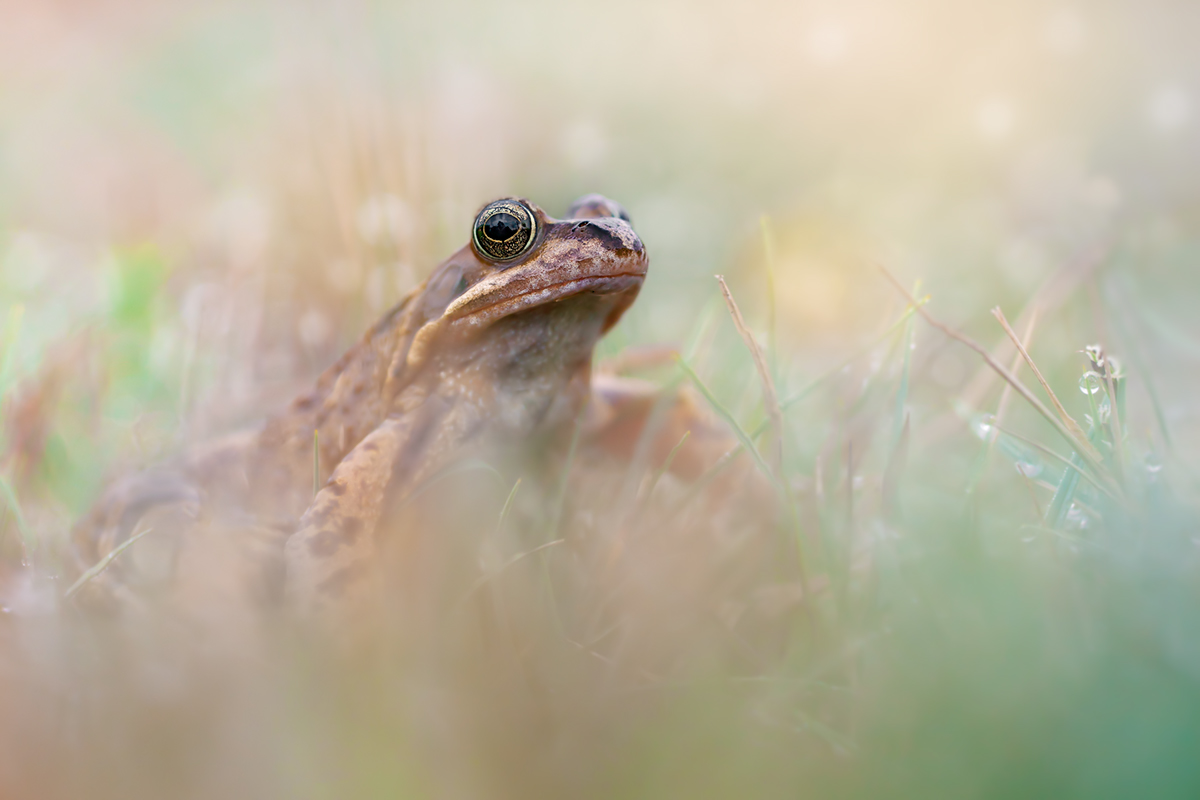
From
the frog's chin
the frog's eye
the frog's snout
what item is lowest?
the frog's chin

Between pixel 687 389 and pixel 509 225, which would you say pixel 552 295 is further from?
pixel 687 389

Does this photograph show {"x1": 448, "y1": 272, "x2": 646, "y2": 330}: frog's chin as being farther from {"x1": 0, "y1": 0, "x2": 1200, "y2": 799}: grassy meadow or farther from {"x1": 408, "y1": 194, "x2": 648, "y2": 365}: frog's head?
{"x1": 0, "y1": 0, "x2": 1200, "y2": 799}: grassy meadow

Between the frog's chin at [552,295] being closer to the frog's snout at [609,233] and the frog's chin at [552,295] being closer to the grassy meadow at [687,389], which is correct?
the frog's snout at [609,233]

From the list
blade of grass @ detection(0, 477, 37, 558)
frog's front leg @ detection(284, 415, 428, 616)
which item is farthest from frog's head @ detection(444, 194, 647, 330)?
blade of grass @ detection(0, 477, 37, 558)

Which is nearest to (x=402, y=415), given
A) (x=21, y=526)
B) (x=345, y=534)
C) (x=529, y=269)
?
(x=345, y=534)

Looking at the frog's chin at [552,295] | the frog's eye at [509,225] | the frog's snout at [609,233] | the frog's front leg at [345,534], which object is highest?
the frog's eye at [509,225]

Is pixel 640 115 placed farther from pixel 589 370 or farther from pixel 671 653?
pixel 671 653

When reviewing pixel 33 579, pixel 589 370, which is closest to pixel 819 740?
pixel 589 370

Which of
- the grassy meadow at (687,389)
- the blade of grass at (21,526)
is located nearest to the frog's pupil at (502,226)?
the grassy meadow at (687,389)
